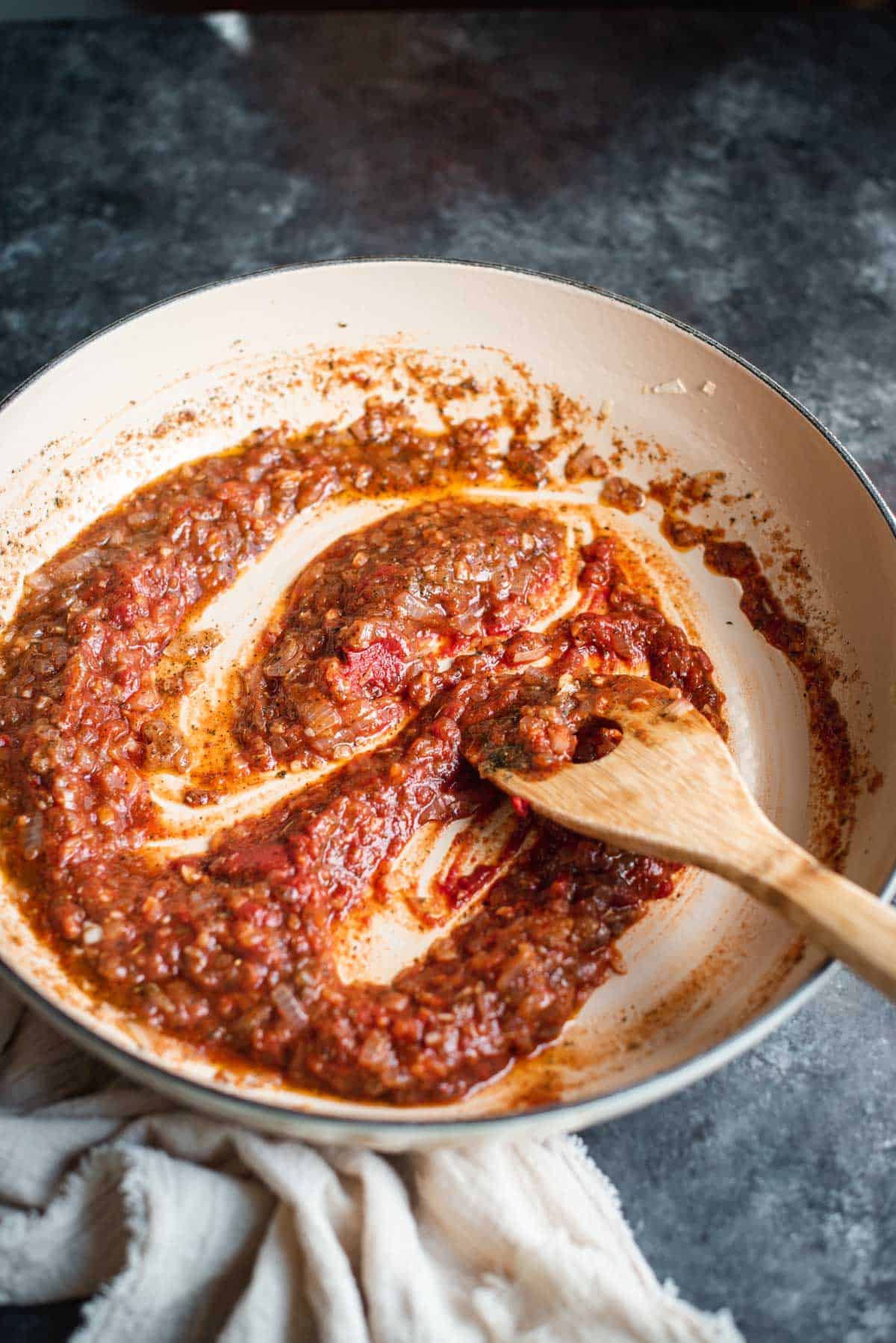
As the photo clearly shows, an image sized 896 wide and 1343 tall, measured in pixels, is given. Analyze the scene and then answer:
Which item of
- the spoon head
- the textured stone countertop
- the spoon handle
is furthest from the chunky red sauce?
the textured stone countertop

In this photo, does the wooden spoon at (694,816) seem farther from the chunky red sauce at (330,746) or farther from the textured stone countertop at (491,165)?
the textured stone countertop at (491,165)

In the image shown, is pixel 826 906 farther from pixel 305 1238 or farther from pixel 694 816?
pixel 305 1238

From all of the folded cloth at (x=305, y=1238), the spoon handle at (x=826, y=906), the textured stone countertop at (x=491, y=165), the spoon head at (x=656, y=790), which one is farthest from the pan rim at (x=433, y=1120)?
the textured stone countertop at (x=491, y=165)

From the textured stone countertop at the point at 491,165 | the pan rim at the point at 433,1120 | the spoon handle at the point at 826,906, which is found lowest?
the pan rim at the point at 433,1120

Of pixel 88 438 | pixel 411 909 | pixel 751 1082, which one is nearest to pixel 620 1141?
pixel 751 1082

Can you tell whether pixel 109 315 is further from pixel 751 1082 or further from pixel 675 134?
pixel 751 1082

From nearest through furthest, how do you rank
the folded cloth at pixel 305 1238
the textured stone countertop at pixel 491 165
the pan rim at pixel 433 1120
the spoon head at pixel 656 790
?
the pan rim at pixel 433 1120, the folded cloth at pixel 305 1238, the spoon head at pixel 656 790, the textured stone countertop at pixel 491 165

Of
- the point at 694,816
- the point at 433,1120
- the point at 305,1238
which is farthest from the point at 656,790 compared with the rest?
the point at 305,1238
